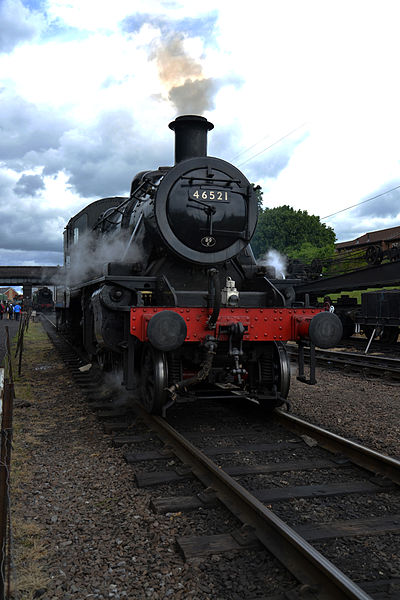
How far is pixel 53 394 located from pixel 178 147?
4.21m

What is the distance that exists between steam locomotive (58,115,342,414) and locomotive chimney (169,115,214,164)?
0.04 ft

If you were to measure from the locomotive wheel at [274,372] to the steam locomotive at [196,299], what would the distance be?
0.04ft

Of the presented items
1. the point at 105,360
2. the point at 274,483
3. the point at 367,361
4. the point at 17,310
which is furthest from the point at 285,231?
the point at 274,483

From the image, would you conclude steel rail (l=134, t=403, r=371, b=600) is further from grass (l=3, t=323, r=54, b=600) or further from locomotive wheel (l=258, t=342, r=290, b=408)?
locomotive wheel (l=258, t=342, r=290, b=408)

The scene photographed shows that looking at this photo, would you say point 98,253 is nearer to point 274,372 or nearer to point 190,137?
point 190,137

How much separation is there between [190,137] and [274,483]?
4459 mm

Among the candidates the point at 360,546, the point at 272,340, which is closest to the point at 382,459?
the point at 360,546

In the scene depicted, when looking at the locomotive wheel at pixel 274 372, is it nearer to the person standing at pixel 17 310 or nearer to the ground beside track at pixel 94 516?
the ground beside track at pixel 94 516

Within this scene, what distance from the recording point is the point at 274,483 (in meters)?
3.93

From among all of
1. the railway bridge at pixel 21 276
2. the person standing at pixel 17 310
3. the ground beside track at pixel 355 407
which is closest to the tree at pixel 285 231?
the person standing at pixel 17 310

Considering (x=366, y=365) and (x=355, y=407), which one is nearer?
(x=355, y=407)

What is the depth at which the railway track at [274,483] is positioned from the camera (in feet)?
8.81

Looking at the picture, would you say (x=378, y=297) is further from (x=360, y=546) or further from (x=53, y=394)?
(x=360, y=546)

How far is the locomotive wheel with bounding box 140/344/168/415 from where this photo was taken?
5.34m
